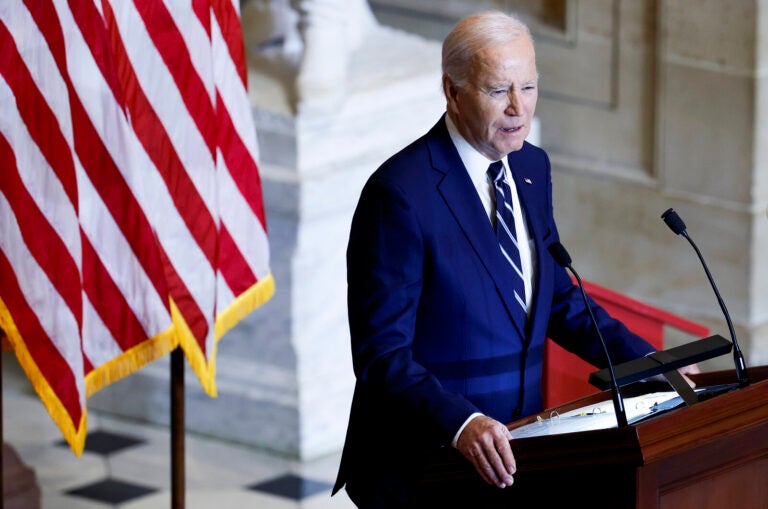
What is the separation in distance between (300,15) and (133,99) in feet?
7.49

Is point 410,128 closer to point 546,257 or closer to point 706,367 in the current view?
Answer: point 706,367

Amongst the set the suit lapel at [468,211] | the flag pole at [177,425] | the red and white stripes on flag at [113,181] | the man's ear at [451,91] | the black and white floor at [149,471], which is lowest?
the black and white floor at [149,471]

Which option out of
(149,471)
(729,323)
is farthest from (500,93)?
(149,471)

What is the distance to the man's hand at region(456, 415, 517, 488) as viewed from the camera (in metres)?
3.02

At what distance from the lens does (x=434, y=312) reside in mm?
3381

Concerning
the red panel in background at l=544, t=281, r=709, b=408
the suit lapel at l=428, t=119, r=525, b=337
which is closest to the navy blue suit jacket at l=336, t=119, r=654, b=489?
the suit lapel at l=428, t=119, r=525, b=337

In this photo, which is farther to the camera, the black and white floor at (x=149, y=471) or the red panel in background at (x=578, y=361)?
the black and white floor at (x=149, y=471)

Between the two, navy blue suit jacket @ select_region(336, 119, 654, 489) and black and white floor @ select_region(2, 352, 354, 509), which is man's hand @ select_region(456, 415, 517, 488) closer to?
navy blue suit jacket @ select_region(336, 119, 654, 489)

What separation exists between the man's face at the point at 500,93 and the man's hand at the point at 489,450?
0.63 meters

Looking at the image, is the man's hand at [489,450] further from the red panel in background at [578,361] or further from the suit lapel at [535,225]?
the red panel in background at [578,361]

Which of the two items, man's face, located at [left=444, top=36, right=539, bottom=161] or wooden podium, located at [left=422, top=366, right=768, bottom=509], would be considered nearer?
wooden podium, located at [left=422, top=366, right=768, bottom=509]

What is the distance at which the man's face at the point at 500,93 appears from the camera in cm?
325

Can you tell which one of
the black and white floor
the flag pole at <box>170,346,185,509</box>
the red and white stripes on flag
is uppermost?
the red and white stripes on flag

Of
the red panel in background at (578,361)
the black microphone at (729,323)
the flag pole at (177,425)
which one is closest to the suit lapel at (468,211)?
the black microphone at (729,323)
